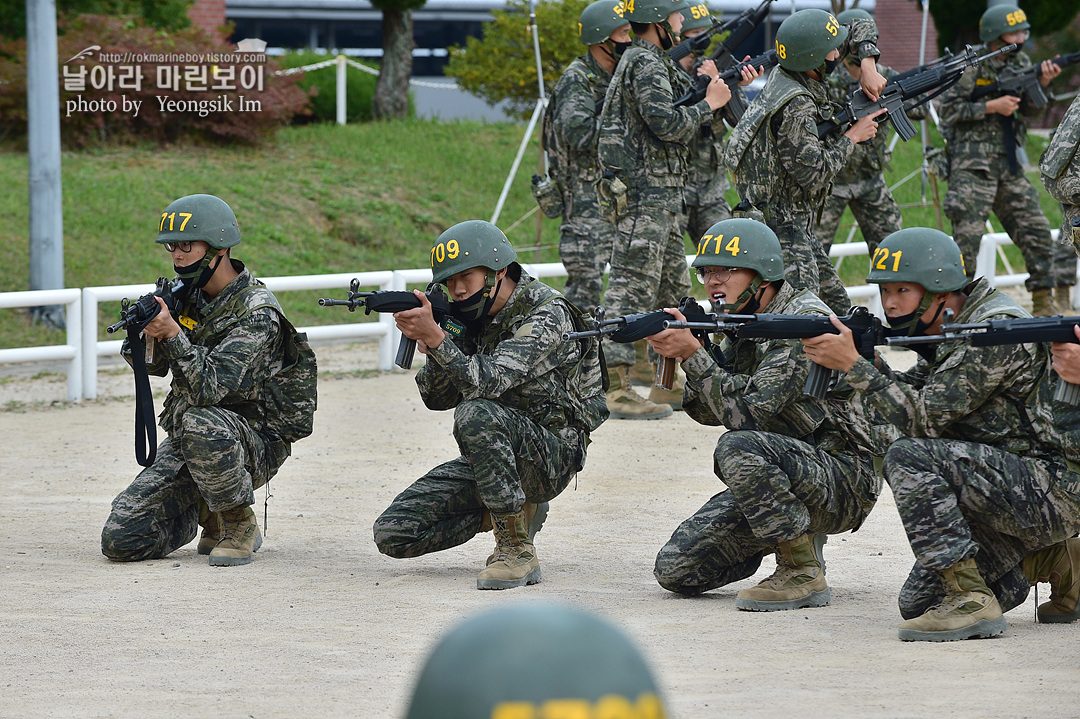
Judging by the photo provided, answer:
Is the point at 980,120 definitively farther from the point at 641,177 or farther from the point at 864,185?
the point at 641,177

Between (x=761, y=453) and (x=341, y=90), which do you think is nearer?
(x=761, y=453)

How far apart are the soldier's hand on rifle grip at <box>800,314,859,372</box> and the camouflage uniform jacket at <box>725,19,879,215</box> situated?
327cm

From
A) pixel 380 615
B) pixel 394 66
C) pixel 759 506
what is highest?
pixel 394 66

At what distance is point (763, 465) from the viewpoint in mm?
5461

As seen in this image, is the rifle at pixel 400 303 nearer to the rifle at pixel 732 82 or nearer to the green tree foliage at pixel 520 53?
the rifle at pixel 732 82

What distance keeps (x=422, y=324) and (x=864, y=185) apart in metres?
5.07

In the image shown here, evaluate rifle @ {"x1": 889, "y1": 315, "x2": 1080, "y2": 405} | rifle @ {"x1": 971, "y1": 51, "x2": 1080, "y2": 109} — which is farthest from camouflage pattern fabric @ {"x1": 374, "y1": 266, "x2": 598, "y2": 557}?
rifle @ {"x1": 971, "y1": 51, "x2": 1080, "y2": 109}

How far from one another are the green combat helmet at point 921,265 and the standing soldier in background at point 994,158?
6345mm

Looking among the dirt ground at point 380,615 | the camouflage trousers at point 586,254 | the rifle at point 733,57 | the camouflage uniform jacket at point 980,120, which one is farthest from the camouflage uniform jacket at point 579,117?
the camouflage uniform jacket at point 980,120

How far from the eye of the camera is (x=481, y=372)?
5.96 metres

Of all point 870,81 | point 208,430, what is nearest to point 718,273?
point 208,430

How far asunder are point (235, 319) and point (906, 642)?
329cm

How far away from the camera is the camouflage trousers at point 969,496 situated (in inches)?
197

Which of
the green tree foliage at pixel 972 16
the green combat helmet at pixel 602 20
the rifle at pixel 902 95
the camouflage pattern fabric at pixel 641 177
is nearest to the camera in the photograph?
the rifle at pixel 902 95
